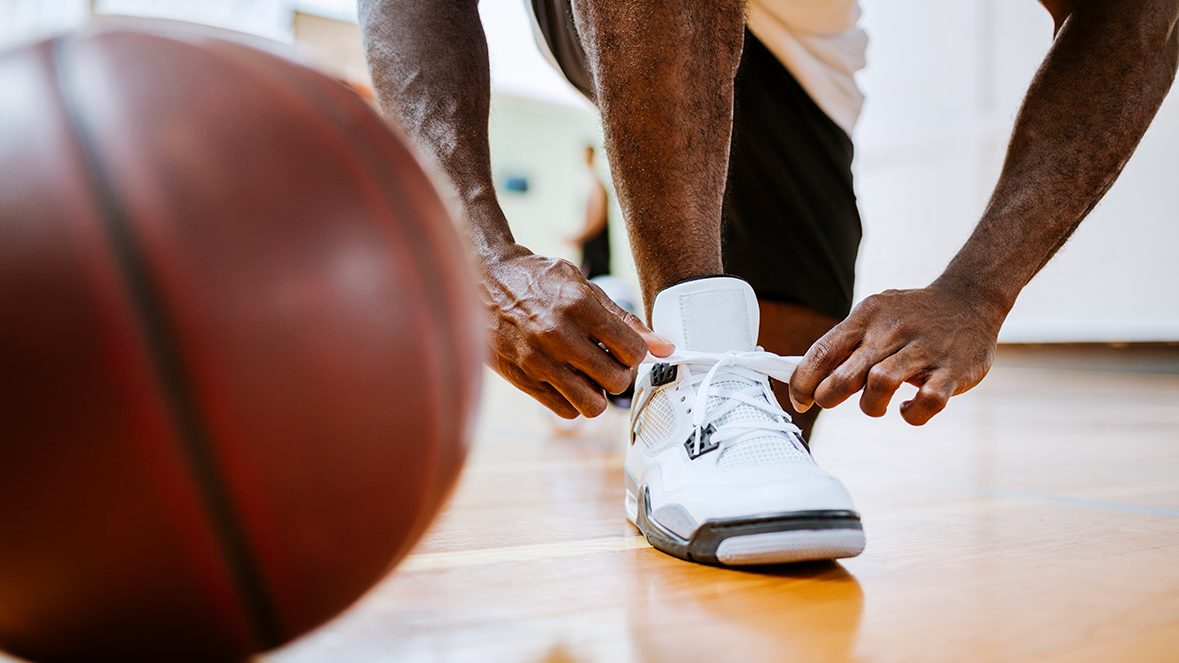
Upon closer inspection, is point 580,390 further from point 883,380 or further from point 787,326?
point 787,326

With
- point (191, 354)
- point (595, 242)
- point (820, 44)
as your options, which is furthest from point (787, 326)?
point (595, 242)

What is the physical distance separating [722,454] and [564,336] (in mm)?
168

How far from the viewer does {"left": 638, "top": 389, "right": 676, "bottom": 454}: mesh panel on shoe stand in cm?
86

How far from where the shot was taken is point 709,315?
0.86 metres

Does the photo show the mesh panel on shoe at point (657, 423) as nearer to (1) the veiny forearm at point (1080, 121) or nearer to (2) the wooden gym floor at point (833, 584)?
(2) the wooden gym floor at point (833, 584)

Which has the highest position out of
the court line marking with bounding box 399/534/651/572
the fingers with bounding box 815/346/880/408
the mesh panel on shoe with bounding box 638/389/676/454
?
the fingers with bounding box 815/346/880/408

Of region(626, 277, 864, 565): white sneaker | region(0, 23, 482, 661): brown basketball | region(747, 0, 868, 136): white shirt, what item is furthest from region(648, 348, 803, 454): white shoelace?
region(747, 0, 868, 136): white shirt

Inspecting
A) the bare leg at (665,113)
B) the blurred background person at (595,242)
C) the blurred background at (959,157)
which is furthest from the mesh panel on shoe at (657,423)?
the blurred background at (959,157)

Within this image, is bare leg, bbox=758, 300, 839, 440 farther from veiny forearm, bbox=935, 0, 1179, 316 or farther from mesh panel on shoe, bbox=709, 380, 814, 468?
mesh panel on shoe, bbox=709, 380, 814, 468

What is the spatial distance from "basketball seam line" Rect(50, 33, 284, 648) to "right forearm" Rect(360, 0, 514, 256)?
0.57 meters

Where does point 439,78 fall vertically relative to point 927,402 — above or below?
above

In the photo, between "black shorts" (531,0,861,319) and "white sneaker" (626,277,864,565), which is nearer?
"white sneaker" (626,277,864,565)

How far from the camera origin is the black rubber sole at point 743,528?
2.39ft

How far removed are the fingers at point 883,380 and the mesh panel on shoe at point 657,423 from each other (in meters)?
→ 0.17
